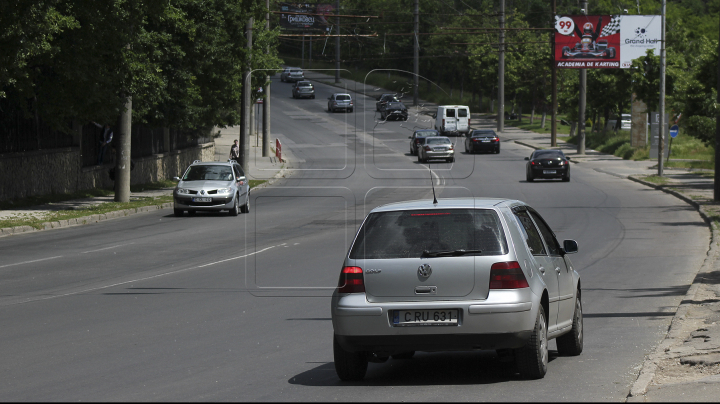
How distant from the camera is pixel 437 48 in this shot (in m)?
83.5

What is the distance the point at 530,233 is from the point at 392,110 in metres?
7.97

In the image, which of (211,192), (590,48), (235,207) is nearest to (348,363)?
(211,192)

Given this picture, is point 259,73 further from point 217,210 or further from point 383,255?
point 383,255

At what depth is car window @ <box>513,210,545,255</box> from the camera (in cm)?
828

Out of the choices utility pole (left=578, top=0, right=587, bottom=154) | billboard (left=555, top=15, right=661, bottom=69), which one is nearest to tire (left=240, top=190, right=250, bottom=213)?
utility pole (left=578, top=0, right=587, bottom=154)

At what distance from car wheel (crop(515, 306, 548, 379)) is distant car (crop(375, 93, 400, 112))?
852 cm

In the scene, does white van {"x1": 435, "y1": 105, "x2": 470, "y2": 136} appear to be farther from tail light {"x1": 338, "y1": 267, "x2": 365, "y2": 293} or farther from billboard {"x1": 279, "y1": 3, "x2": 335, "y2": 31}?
tail light {"x1": 338, "y1": 267, "x2": 365, "y2": 293}

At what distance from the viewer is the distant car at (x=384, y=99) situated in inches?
628

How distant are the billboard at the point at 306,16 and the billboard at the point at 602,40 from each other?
22.3m

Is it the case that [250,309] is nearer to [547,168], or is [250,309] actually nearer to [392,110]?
[392,110]

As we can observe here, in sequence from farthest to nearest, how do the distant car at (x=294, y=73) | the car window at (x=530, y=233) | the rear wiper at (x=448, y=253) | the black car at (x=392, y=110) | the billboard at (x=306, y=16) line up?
the distant car at (x=294, y=73)
the billboard at (x=306, y=16)
the black car at (x=392, y=110)
the car window at (x=530, y=233)
the rear wiper at (x=448, y=253)

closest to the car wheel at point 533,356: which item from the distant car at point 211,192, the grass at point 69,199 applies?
the grass at point 69,199

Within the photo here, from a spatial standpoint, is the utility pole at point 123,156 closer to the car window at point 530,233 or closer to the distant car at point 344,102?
the distant car at point 344,102

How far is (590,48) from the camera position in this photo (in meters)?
64.8
